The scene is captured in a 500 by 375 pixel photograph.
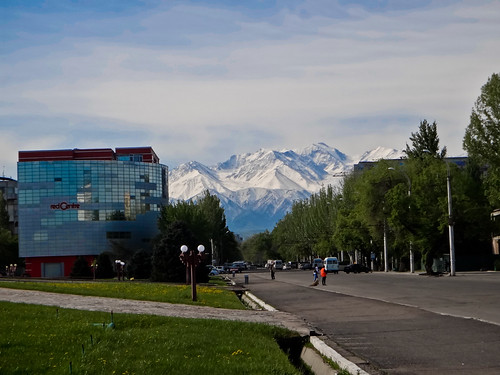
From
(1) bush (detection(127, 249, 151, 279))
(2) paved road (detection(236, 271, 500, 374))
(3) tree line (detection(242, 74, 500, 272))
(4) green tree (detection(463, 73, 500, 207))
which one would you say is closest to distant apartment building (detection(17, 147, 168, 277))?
(3) tree line (detection(242, 74, 500, 272))

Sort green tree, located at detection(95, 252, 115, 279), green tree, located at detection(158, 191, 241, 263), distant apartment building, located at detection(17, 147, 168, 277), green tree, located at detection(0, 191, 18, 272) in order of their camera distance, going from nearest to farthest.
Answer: green tree, located at detection(95, 252, 115, 279)
green tree, located at detection(158, 191, 241, 263)
distant apartment building, located at detection(17, 147, 168, 277)
green tree, located at detection(0, 191, 18, 272)

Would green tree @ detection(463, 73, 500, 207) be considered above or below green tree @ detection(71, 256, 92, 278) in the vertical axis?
above

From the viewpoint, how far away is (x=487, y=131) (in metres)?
65.6

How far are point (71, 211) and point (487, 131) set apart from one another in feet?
265

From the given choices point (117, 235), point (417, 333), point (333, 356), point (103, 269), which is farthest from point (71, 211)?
point (333, 356)

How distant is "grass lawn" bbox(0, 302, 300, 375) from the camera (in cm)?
1102

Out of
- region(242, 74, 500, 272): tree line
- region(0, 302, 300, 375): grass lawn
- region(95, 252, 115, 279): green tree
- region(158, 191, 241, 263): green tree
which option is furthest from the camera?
region(158, 191, 241, 263): green tree

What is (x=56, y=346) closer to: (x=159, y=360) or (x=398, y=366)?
(x=159, y=360)

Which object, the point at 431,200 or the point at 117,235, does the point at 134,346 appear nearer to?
the point at 431,200

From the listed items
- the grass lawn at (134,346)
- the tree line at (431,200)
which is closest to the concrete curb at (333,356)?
the grass lawn at (134,346)

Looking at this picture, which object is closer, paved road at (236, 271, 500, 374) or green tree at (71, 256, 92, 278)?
paved road at (236, 271, 500, 374)

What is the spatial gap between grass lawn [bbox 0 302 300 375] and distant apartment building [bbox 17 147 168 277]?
4396 inches

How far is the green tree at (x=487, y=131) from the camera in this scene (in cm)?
6488

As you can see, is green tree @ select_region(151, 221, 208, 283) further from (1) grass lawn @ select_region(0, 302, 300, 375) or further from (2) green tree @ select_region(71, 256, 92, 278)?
(1) grass lawn @ select_region(0, 302, 300, 375)
